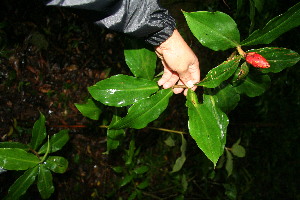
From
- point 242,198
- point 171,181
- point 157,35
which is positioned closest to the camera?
point 157,35

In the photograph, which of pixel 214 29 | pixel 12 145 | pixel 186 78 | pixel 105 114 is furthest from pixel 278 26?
pixel 12 145

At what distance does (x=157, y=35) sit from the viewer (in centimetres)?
141

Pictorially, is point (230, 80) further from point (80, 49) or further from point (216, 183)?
point (216, 183)

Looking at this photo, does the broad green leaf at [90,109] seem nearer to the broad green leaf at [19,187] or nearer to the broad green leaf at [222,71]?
the broad green leaf at [19,187]

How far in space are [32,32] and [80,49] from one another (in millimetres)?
468

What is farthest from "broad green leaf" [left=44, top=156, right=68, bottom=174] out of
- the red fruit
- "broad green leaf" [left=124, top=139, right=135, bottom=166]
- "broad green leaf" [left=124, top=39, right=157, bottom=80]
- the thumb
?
the red fruit

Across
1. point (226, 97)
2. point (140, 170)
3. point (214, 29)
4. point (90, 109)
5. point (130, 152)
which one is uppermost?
point (214, 29)

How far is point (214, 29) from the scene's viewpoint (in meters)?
1.18

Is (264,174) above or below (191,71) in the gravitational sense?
below

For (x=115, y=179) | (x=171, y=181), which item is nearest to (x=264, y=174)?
(x=171, y=181)

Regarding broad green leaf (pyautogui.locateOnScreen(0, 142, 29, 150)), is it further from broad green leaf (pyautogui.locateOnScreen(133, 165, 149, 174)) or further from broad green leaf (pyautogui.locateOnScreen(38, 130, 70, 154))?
broad green leaf (pyautogui.locateOnScreen(133, 165, 149, 174))

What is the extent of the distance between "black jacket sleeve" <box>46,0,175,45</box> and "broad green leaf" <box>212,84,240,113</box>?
1.54 feet

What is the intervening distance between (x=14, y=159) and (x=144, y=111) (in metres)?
0.89

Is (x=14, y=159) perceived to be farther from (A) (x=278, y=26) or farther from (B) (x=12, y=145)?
(A) (x=278, y=26)
